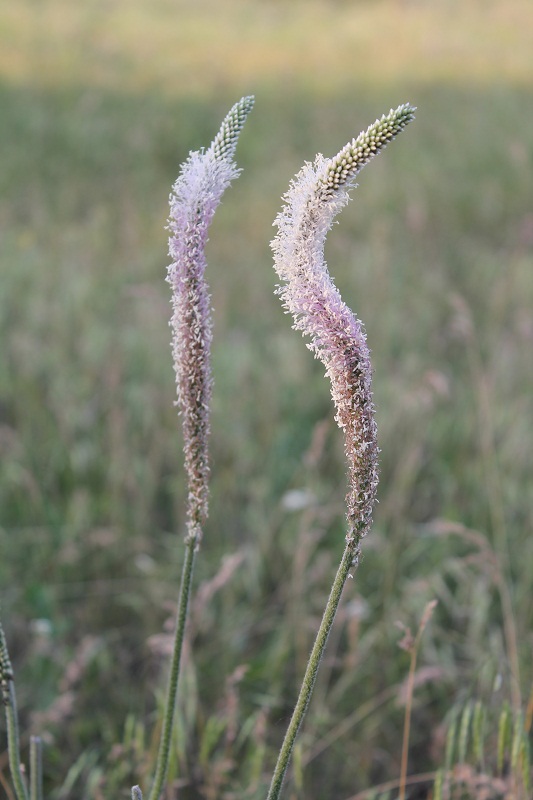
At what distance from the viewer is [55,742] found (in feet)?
6.49

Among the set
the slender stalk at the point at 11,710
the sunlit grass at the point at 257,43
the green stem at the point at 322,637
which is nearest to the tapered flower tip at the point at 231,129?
the green stem at the point at 322,637

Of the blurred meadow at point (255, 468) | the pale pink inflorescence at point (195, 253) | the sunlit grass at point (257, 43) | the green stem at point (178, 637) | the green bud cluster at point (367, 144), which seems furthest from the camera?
the sunlit grass at point (257, 43)

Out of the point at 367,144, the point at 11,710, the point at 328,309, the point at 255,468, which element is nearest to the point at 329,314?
the point at 328,309

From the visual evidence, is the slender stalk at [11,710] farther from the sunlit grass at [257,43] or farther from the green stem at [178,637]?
the sunlit grass at [257,43]

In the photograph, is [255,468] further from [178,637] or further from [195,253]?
[195,253]

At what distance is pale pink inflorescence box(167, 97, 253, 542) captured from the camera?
2.58 feet

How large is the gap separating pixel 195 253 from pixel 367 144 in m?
0.20

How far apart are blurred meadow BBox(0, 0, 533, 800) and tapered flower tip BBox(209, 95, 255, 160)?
89 cm

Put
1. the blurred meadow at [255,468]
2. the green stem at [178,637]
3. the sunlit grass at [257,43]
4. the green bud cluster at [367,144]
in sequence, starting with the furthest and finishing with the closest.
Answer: the sunlit grass at [257,43]
the blurred meadow at [255,468]
the green stem at [178,637]
the green bud cluster at [367,144]

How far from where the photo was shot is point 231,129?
796 mm

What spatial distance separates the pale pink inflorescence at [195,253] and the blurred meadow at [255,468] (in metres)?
0.71

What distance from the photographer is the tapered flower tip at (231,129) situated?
0.79 meters

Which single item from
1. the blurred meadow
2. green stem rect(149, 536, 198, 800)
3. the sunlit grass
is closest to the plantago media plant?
green stem rect(149, 536, 198, 800)

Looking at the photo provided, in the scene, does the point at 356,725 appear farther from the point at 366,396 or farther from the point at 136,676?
the point at 366,396
